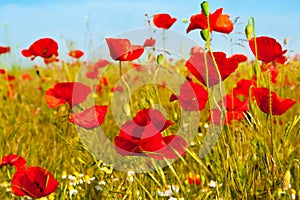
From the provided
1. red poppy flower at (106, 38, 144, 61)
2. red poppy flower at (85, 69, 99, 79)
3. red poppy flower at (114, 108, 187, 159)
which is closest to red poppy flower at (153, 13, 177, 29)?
red poppy flower at (106, 38, 144, 61)

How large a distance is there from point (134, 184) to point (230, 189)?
0.31 metres

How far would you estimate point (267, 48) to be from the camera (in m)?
1.35

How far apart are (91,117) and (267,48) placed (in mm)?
579

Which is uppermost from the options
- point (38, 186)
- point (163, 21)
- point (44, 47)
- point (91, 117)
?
point (163, 21)

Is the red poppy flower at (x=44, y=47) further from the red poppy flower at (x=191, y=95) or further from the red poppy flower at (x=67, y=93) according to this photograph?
the red poppy flower at (x=191, y=95)

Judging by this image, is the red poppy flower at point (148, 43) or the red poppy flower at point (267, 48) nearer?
the red poppy flower at point (267, 48)

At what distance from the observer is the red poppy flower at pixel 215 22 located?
1368 millimetres

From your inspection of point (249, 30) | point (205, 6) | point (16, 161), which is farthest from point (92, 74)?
point (205, 6)

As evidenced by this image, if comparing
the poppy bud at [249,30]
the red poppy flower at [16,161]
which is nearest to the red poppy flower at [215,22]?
the poppy bud at [249,30]

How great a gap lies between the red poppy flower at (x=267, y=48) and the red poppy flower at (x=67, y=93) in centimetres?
60

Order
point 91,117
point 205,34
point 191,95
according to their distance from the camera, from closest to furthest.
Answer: point 205,34
point 91,117
point 191,95

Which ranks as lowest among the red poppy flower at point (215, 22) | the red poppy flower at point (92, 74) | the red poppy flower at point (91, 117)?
the red poppy flower at point (92, 74)

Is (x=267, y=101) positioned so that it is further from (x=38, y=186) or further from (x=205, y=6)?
(x=38, y=186)

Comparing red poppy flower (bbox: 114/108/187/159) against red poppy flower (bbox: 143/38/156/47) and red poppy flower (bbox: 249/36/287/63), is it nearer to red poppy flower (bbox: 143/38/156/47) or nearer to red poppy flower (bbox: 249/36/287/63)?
red poppy flower (bbox: 249/36/287/63)
